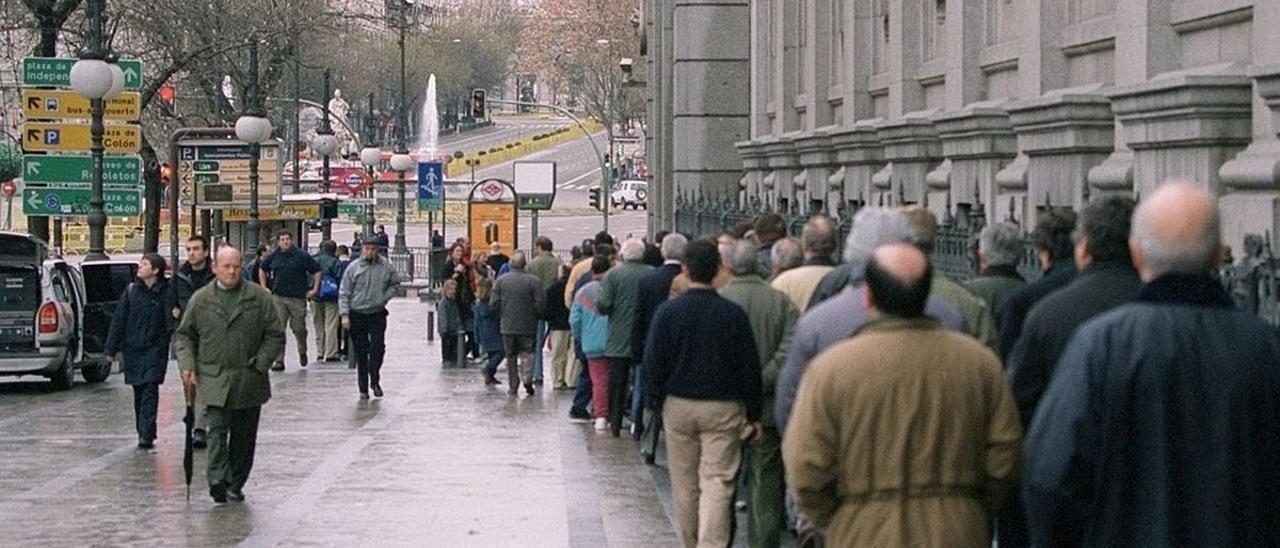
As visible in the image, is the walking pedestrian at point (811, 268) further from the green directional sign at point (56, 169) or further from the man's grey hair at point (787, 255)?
the green directional sign at point (56, 169)

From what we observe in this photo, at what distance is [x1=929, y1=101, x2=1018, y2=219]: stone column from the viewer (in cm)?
1636

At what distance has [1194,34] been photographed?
12.3 metres

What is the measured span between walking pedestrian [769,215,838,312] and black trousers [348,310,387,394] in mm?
12545

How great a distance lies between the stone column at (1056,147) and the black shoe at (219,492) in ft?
16.7

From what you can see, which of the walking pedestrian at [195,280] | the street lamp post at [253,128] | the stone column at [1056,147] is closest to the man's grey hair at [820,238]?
the stone column at [1056,147]

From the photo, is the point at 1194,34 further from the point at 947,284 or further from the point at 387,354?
the point at 387,354

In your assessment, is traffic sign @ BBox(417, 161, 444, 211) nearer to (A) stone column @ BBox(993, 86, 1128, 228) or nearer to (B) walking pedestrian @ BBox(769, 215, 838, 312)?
(A) stone column @ BBox(993, 86, 1128, 228)

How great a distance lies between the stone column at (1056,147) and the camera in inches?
533

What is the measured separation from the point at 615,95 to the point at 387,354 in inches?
3052

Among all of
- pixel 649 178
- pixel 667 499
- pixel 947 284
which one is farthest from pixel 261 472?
pixel 649 178

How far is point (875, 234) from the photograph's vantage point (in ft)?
25.6

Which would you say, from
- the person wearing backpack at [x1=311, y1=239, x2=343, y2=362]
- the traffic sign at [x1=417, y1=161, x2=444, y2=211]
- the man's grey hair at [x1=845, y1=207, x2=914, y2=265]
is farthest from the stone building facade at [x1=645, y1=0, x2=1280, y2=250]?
the traffic sign at [x1=417, y1=161, x2=444, y2=211]

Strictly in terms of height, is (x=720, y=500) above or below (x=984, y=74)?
below

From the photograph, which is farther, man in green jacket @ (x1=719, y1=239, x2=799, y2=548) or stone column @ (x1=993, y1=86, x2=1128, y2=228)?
stone column @ (x1=993, y1=86, x2=1128, y2=228)
